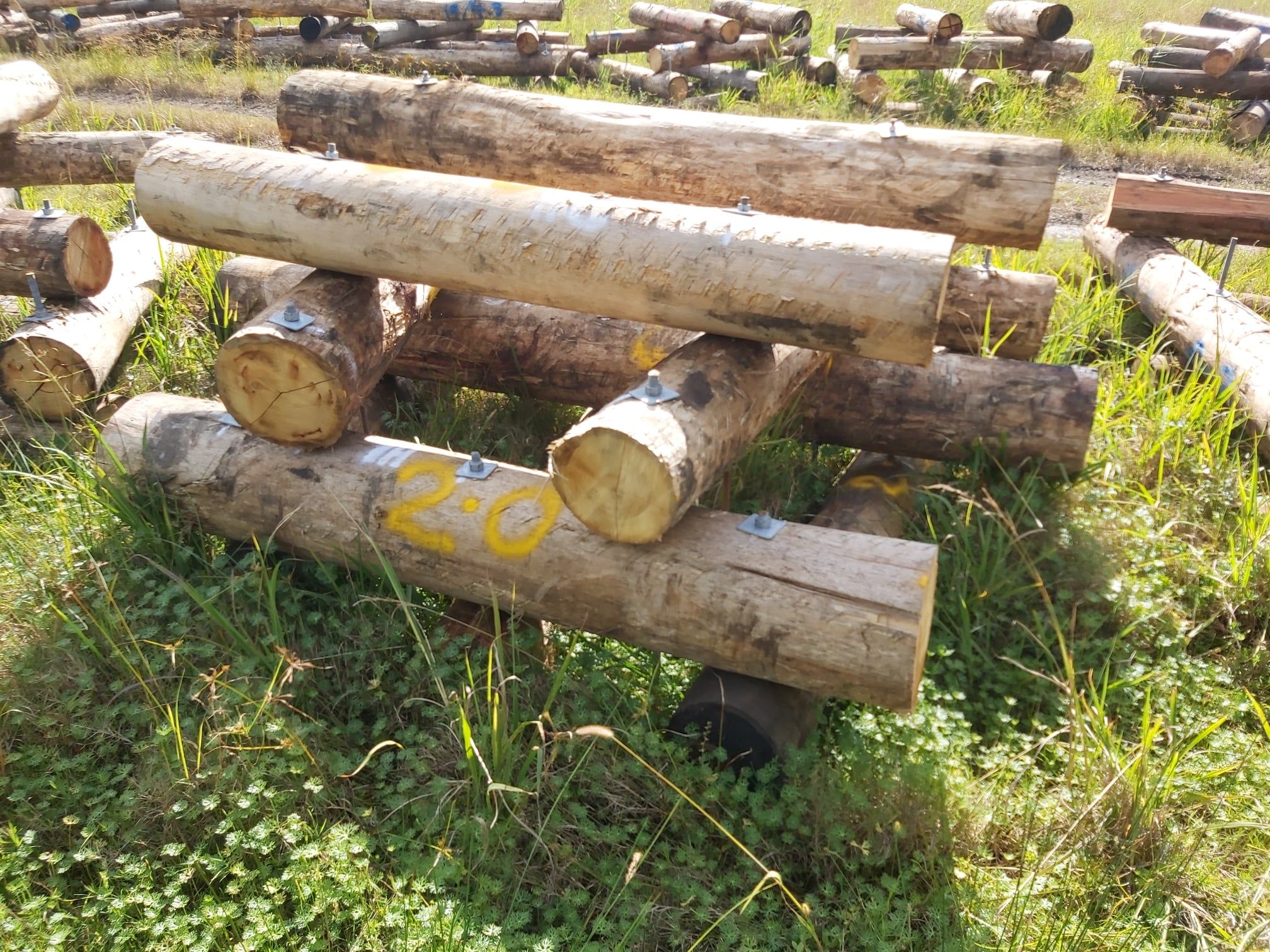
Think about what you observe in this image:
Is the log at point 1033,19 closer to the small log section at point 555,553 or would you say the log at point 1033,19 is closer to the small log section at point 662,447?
the small log section at point 662,447

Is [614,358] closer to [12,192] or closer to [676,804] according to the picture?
[676,804]

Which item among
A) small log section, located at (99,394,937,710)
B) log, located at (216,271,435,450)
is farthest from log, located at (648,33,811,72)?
small log section, located at (99,394,937,710)

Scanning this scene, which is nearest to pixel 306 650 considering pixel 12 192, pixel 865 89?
pixel 12 192

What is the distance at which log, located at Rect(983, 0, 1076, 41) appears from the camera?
9.79 m

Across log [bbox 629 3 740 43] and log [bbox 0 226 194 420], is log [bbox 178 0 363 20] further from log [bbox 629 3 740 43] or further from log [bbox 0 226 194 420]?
log [bbox 0 226 194 420]

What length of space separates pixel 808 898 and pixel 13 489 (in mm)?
3162

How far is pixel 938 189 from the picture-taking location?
3.45 metres

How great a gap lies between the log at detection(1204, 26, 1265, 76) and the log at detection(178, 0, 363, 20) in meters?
8.08

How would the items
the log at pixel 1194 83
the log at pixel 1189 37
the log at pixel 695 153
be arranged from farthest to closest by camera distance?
the log at pixel 1189 37 → the log at pixel 1194 83 → the log at pixel 695 153

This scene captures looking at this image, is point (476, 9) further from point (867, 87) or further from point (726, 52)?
point (867, 87)

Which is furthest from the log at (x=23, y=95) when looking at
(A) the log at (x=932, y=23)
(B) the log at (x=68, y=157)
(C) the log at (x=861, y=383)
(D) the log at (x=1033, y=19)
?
(D) the log at (x=1033, y=19)

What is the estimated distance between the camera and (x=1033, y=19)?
9805 mm

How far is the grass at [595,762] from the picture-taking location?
2.41 m

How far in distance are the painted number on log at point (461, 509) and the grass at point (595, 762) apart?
0.24 m
